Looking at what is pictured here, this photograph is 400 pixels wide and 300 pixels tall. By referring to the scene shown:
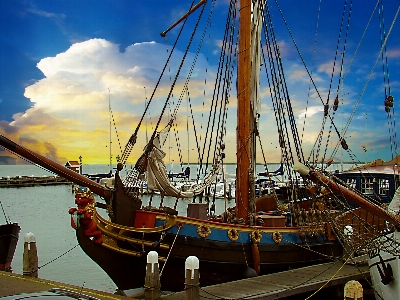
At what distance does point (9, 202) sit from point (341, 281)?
5395cm

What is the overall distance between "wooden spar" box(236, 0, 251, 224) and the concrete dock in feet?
22.0

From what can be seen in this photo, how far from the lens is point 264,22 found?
1864 cm

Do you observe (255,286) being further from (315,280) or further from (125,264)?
(125,264)

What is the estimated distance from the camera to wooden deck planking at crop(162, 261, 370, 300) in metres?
11.4

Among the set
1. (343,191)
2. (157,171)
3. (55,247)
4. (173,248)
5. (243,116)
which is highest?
(243,116)

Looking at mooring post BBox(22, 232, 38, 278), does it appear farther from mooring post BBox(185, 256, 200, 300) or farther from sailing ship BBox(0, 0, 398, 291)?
mooring post BBox(185, 256, 200, 300)

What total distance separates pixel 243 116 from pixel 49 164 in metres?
7.29

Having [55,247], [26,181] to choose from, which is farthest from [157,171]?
[26,181]

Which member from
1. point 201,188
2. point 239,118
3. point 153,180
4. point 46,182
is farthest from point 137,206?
point 46,182

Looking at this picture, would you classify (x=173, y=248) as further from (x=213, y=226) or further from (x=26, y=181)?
(x=26, y=181)

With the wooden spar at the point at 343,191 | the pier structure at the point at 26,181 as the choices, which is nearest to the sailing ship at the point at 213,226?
the wooden spar at the point at 343,191

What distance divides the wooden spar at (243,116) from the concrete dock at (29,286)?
22.0 ft

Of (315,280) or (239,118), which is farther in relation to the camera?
(239,118)

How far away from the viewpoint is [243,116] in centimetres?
1622
